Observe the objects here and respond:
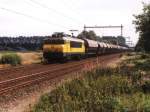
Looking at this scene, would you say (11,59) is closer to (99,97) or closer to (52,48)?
(52,48)

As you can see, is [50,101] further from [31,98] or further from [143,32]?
[143,32]

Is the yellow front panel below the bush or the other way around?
the other way around

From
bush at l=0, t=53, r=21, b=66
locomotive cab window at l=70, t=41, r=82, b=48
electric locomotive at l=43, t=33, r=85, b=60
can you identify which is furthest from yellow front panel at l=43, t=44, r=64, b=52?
locomotive cab window at l=70, t=41, r=82, b=48

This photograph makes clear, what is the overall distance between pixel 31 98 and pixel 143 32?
28977 mm

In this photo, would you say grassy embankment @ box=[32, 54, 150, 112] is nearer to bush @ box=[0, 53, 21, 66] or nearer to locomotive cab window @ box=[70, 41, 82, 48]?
bush @ box=[0, 53, 21, 66]

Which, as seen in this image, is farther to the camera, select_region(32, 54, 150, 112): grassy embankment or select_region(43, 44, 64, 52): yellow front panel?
select_region(43, 44, 64, 52): yellow front panel

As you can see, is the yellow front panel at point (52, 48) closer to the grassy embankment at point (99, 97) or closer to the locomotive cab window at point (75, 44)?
the locomotive cab window at point (75, 44)

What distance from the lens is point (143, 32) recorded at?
44.4 metres

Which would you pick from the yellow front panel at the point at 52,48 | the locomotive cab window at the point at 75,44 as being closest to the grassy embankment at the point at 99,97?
the yellow front panel at the point at 52,48

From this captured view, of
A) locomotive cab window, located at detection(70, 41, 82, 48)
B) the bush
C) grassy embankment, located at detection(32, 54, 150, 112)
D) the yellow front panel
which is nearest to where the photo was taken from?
grassy embankment, located at detection(32, 54, 150, 112)

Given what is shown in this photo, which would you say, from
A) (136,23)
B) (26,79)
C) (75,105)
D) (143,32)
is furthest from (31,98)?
(136,23)

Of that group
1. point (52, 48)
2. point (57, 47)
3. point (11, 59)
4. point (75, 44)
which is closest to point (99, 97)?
point (57, 47)

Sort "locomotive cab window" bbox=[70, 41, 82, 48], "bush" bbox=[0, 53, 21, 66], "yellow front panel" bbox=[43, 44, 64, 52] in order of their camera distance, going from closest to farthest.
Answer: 1. "yellow front panel" bbox=[43, 44, 64, 52]
2. "bush" bbox=[0, 53, 21, 66]
3. "locomotive cab window" bbox=[70, 41, 82, 48]

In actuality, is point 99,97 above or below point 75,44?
below
